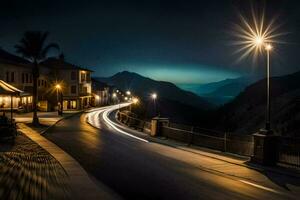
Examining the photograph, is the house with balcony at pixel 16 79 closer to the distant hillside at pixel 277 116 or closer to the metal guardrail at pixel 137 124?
the metal guardrail at pixel 137 124

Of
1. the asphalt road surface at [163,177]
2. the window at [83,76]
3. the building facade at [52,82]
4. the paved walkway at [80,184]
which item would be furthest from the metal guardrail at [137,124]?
the window at [83,76]

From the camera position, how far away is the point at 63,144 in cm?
2273

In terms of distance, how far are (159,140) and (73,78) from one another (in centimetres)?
5894

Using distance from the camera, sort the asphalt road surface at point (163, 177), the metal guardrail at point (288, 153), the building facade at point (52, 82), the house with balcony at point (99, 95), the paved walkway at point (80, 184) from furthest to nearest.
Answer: the house with balcony at point (99, 95)
the building facade at point (52, 82)
the metal guardrail at point (288, 153)
the asphalt road surface at point (163, 177)
the paved walkway at point (80, 184)

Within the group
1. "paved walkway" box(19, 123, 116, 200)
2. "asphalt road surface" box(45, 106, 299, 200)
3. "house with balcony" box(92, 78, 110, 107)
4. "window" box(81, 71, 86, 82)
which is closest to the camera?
"paved walkway" box(19, 123, 116, 200)

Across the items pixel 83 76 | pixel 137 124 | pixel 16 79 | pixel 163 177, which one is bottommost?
pixel 137 124

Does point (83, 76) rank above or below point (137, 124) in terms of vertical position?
above

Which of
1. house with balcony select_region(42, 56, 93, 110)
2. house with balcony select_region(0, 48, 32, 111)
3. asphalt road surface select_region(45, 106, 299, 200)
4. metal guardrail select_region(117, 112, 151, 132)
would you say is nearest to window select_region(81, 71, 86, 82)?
house with balcony select_region(42, 56, 93, 110)

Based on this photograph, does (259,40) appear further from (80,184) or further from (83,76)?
(83,76)

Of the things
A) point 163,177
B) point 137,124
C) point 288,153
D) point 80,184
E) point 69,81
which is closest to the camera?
point 80,184

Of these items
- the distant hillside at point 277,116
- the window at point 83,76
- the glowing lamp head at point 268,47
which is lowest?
the distant hillside at point 277,116

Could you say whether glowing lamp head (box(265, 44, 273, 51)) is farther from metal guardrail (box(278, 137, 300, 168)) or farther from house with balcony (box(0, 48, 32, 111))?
house with balcony (box(0, 48, 32, 111))

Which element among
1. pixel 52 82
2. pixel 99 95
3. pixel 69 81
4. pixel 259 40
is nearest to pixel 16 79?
pixel 52 82

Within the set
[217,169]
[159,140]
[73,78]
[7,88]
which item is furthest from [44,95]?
[217,169]
